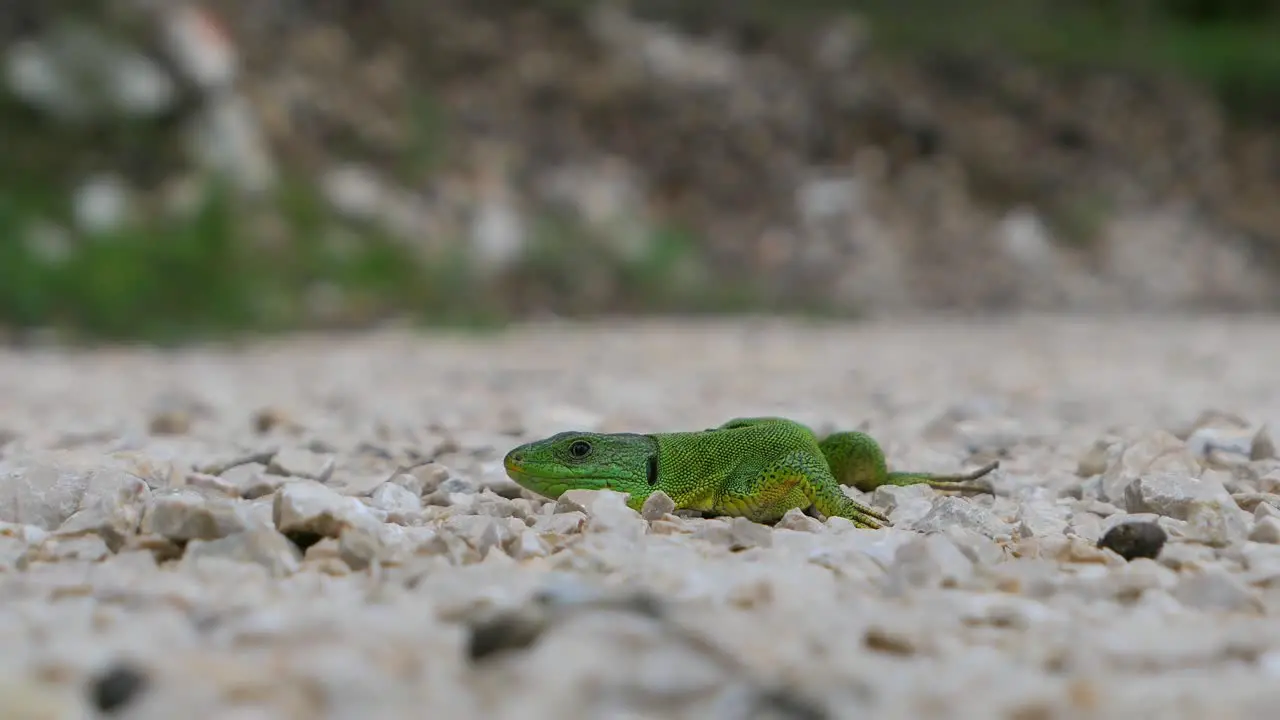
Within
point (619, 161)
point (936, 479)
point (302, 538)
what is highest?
point (619, 161)

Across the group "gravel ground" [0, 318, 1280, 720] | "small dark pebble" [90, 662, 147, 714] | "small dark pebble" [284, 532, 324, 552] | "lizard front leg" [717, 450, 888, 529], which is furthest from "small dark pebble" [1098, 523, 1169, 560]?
"small dark pebble" [90, 662, 147, 714]

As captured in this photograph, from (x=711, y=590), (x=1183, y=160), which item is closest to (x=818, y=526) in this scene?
(x=711, y=590)

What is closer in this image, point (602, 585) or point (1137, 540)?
point (602, 585)

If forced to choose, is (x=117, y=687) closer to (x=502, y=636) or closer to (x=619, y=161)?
(x=502, y=636)

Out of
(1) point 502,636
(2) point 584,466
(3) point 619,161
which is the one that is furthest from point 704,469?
(3) point 619,161

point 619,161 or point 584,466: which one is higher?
point 619,161

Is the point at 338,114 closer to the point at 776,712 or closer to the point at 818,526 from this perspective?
the point at 818,526

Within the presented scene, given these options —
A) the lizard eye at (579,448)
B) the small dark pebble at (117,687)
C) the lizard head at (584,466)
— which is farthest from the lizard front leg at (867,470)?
the small dark pebble at (117,687)
